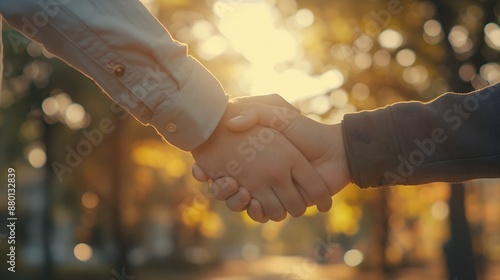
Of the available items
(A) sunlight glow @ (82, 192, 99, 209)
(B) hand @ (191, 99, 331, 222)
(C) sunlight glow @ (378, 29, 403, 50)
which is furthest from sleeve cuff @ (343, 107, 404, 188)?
(A) sunlight glow @ (82, 192, 99, 209)

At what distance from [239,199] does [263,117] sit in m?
0.47

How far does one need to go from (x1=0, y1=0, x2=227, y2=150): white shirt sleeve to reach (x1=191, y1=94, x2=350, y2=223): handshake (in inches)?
7.5

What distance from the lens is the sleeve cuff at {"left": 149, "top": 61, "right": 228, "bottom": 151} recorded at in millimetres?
3318

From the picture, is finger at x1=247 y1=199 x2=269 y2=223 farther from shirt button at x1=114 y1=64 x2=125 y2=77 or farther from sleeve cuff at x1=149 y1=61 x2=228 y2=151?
shirt button at x1=114 y1=64 x2=125 y2=77

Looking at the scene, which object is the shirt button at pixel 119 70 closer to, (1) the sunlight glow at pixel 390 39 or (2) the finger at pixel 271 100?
(2) the finger at pixel 271 100

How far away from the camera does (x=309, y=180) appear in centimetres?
373

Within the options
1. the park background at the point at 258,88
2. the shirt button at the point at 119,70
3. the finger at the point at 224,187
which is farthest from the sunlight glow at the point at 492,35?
the shirt button at the point at 119,70

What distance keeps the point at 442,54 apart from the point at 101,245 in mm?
20339

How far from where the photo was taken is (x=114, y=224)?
16.8 meters

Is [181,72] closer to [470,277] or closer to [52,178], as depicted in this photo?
[470,277]

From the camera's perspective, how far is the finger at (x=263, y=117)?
3.61m

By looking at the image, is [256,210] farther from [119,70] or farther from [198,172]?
[119,70]

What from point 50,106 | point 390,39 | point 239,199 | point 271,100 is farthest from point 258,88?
point 239,199

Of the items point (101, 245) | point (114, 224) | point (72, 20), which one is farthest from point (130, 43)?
point (101, 245)
